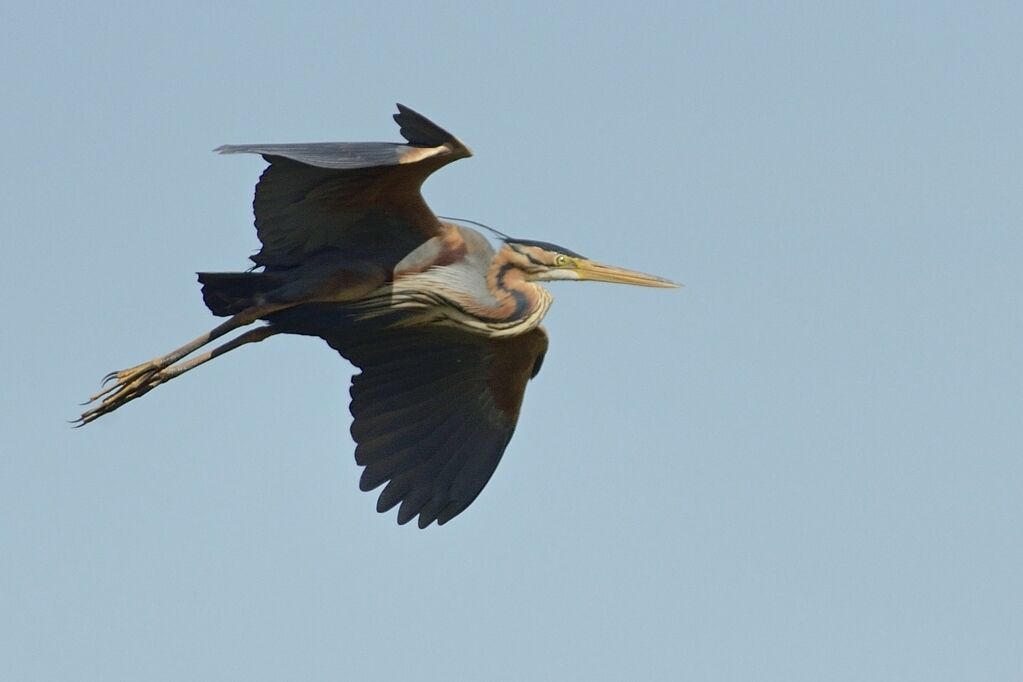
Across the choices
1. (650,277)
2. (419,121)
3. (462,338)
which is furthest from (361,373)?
(419,121)

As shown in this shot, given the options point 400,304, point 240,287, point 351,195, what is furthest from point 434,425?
point 351,195

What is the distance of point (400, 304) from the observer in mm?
10469

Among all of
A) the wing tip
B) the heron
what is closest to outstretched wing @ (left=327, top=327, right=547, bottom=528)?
the heron

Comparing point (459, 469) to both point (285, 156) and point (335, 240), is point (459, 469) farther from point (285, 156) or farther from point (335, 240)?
point (285, 156)

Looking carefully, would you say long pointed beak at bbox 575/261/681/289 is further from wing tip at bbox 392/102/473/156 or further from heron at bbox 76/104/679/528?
wing tip at bbox 392/102/473/156

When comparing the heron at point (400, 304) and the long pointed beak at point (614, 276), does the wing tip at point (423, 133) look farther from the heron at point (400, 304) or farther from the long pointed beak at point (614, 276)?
the long pointed beak at point (614, 276)

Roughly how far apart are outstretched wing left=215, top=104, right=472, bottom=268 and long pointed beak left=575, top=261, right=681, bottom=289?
0.98 meters

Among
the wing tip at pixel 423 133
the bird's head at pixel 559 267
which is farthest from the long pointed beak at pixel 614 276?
the wing tip at pixel 423 133

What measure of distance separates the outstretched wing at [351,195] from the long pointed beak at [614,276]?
38.4 inches

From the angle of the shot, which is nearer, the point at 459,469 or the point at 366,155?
the point at 366,155

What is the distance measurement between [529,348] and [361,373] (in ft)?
3.07

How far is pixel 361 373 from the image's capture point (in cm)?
1145

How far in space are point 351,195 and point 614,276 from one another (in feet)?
5.28

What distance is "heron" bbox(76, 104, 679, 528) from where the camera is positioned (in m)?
9.93
